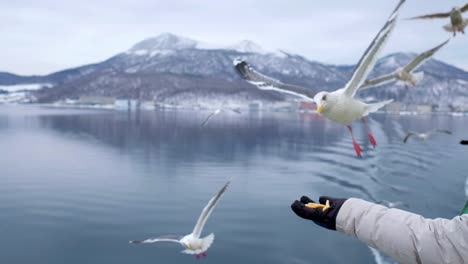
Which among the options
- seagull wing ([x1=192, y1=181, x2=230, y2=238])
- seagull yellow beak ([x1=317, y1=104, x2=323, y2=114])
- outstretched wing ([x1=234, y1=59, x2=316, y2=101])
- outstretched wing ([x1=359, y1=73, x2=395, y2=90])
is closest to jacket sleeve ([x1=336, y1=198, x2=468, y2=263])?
seagull yellow beak ([x1=317, y1=104, x2=323, y2=114])

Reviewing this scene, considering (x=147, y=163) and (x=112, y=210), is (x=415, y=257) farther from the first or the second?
(x=147, y=163)

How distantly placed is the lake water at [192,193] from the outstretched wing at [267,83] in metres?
5.45

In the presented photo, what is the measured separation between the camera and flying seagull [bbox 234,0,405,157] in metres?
2.82

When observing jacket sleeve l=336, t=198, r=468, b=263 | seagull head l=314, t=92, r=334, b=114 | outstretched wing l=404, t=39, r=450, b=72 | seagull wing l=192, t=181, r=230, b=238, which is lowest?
seagull wing l=192, t=181, r=230, b=238

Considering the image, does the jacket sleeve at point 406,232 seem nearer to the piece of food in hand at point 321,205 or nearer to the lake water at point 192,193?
the piece of food in hand at point 321,205

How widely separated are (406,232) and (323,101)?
5.15ft

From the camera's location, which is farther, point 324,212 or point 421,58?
point 421,58

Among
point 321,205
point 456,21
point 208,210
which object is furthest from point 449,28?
point 208,210

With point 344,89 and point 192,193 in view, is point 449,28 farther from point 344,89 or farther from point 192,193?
point 192,193

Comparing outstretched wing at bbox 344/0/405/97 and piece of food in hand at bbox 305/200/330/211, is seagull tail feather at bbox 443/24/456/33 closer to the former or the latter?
outstretched wing at bbox 344/0/405/97

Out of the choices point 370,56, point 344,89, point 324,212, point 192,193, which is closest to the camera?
point 324,212

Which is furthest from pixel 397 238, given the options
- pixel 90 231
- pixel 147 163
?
pixel 147 163

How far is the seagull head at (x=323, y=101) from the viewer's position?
3221 millimetres

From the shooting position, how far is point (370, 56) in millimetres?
2955
